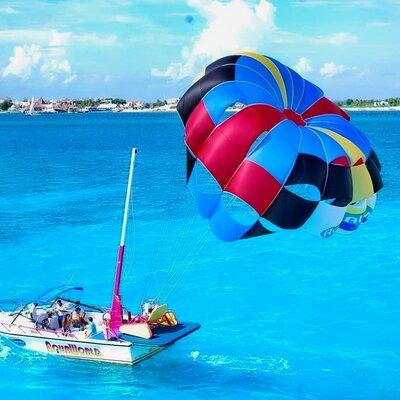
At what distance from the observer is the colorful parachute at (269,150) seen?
46.1ft

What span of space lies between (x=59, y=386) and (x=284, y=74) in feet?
29.4

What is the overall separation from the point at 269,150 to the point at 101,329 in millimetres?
6479

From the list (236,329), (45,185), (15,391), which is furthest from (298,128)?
(45,185)

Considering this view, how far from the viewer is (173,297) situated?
22828 millimetres

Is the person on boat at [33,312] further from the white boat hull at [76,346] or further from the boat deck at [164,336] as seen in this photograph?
the boat deck at [164,336]

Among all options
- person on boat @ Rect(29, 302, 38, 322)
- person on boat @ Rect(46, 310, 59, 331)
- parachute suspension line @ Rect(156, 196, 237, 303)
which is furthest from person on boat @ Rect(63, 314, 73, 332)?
parachute suspension line @ Rect(156, 196, 237, 303)

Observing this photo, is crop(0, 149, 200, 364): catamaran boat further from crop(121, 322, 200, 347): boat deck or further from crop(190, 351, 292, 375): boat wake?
crop(190, 351, 292, 375): boat wake

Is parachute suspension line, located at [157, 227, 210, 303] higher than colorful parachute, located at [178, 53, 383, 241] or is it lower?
higher

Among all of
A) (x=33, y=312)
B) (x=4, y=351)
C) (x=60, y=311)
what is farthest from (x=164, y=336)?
(x=4, y=351)

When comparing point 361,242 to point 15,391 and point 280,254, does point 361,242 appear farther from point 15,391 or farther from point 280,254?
point 15,391

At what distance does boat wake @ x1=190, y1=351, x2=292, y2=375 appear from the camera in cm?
1734

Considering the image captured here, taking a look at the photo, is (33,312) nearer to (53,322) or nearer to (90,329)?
(53,322)

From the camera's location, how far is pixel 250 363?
1769 centimetres

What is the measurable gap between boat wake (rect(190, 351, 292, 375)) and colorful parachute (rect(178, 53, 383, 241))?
4161mm
